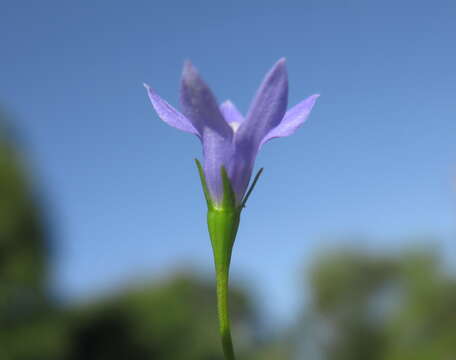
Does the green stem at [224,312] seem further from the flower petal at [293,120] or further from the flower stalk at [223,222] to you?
the flower petal at [293,120]

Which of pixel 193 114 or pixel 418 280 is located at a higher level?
pixel 193 114

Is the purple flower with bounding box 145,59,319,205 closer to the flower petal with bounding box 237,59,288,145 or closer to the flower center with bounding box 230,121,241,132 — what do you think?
the flower petal with bounding box 237,59,288,145

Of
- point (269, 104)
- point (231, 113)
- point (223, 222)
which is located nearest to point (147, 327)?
point (231, 113)

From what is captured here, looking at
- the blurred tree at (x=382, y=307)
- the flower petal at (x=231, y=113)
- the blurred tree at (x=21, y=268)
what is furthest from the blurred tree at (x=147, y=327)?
the flower petal at (x=231, y=113)

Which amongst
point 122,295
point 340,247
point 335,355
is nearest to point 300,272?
point 340,247

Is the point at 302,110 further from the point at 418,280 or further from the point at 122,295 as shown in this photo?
the point at 418,280

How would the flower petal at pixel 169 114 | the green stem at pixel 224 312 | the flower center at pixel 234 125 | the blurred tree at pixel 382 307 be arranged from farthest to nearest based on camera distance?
the blurred tree at pixel 382 307 → the flower center at pixel 234 125 → the flower petal at pixel 169 114 → the green stem at pixel 224 312

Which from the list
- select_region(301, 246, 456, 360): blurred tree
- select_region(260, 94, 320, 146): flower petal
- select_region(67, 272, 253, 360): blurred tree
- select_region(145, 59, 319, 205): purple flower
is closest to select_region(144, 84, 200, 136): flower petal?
select_region(145, 59, 319, 205): purple flower
